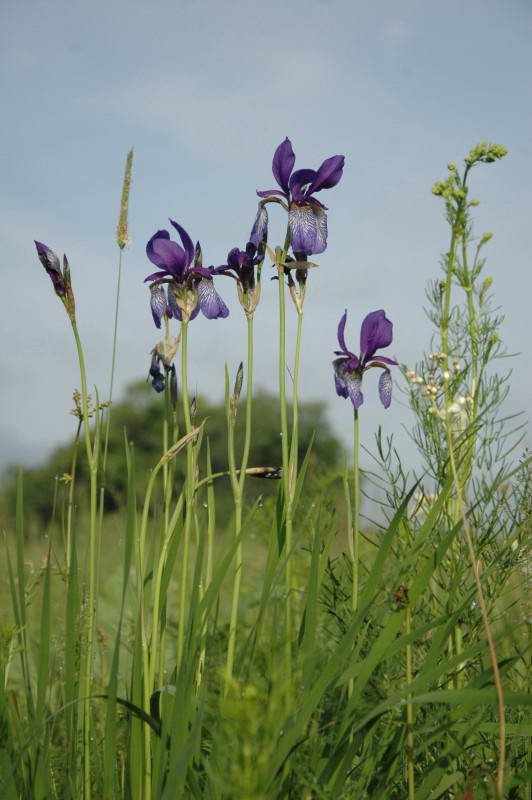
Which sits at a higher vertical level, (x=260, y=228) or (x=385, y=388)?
(x=260, y=228)

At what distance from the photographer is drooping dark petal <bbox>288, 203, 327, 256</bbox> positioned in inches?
82.4

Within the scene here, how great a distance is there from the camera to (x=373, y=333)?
7.65 ft

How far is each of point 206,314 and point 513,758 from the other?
5.43 ft

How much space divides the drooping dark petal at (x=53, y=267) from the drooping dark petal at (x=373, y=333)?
0.90m

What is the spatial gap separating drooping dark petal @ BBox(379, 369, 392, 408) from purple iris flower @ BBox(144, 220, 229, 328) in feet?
1.78

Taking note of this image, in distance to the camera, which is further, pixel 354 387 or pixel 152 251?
pixel 354 387

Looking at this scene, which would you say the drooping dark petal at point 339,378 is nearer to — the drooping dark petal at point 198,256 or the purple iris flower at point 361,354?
the purple iris flower at point 361,354

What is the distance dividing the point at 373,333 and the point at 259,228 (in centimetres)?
48

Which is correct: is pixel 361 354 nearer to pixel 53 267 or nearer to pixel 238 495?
pixel 238 495

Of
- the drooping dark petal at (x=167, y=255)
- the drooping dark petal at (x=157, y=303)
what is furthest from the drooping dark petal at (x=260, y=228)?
the drooping dark petal at (x=157, y=303)

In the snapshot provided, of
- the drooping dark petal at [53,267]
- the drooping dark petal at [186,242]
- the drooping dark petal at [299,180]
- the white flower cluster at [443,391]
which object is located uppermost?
the drooping dark petal at [299,180]

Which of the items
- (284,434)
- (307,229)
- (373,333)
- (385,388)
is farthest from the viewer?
(385,388)

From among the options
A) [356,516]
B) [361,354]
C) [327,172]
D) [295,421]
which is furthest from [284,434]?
[327,172]

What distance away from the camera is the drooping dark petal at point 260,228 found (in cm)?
214
